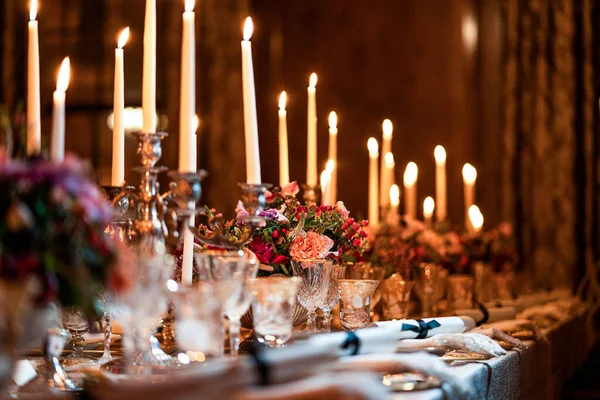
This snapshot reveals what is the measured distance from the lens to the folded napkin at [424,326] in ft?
6.11

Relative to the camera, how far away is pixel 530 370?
236 centimetres

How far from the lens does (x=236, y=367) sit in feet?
3.65

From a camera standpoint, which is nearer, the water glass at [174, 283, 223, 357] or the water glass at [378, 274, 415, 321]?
the water glass at [174, 283, 223, 357]

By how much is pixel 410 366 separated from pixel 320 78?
432cm

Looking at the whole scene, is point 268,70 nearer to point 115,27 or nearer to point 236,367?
point 115,27

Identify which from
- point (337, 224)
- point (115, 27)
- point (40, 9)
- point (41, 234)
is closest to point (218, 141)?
point (115, 27)

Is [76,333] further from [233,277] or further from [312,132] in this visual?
[312,132]

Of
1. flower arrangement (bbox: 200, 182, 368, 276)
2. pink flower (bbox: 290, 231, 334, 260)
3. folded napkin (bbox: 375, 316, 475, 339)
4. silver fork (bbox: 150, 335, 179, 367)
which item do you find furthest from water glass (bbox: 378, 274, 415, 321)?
silver fork (bbox: 150, 335, 179, 367)

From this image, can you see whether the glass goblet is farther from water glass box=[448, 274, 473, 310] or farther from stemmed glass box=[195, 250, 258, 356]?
water glass box=[448, 274, 473, 310]

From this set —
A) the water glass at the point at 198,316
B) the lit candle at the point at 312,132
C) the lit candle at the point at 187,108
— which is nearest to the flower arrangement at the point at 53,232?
the water glass at the point at 198,316

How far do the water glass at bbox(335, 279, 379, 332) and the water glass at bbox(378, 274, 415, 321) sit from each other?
596 millimetres

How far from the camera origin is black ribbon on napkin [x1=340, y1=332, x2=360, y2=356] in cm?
147

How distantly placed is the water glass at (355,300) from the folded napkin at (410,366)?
0.46 meters

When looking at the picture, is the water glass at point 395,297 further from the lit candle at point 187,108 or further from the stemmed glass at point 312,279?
the lit candle at point 187,108
